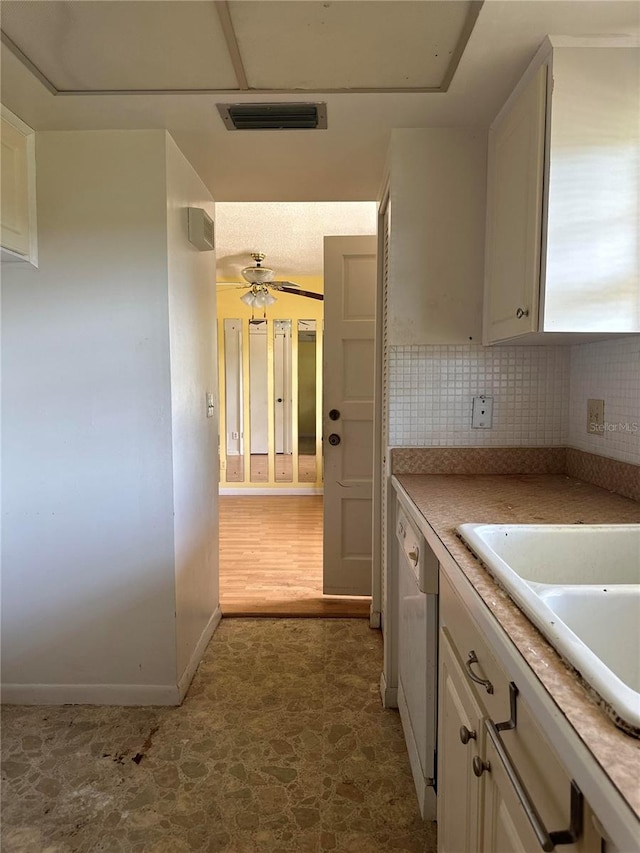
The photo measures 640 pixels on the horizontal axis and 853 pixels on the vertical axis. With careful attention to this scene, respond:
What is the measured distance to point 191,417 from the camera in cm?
214

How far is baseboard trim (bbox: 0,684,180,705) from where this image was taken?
1971 mm

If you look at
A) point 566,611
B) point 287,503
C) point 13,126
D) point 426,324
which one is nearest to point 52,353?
point 13,126

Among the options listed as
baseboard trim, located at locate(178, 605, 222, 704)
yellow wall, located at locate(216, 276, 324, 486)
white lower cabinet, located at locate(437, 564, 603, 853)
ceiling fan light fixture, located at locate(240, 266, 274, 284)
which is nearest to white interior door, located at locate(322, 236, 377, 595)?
baseboard trim, located at locate(178, 605, 222, 704)

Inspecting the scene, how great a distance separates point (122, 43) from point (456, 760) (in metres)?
1.94

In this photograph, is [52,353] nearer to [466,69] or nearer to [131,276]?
[131,276]

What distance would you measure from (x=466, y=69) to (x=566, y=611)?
1478mm

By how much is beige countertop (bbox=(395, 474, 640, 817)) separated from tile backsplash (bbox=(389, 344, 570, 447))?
163 millimetres

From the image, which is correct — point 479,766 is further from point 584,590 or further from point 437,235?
point 437,235

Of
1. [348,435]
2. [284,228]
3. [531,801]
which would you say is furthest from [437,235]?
[284,228]

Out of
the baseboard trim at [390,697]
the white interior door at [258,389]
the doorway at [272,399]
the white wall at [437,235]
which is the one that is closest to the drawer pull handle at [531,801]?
the baseboard trim at [390,697]

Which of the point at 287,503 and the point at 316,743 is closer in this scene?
the point at 316,743

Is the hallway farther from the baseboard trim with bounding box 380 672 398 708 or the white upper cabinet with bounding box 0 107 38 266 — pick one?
the white upper cabinet with bounding box 0 107 38 266

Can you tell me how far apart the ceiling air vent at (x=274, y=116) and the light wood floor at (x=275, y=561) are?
2321mm

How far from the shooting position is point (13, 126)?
5.62 feet
